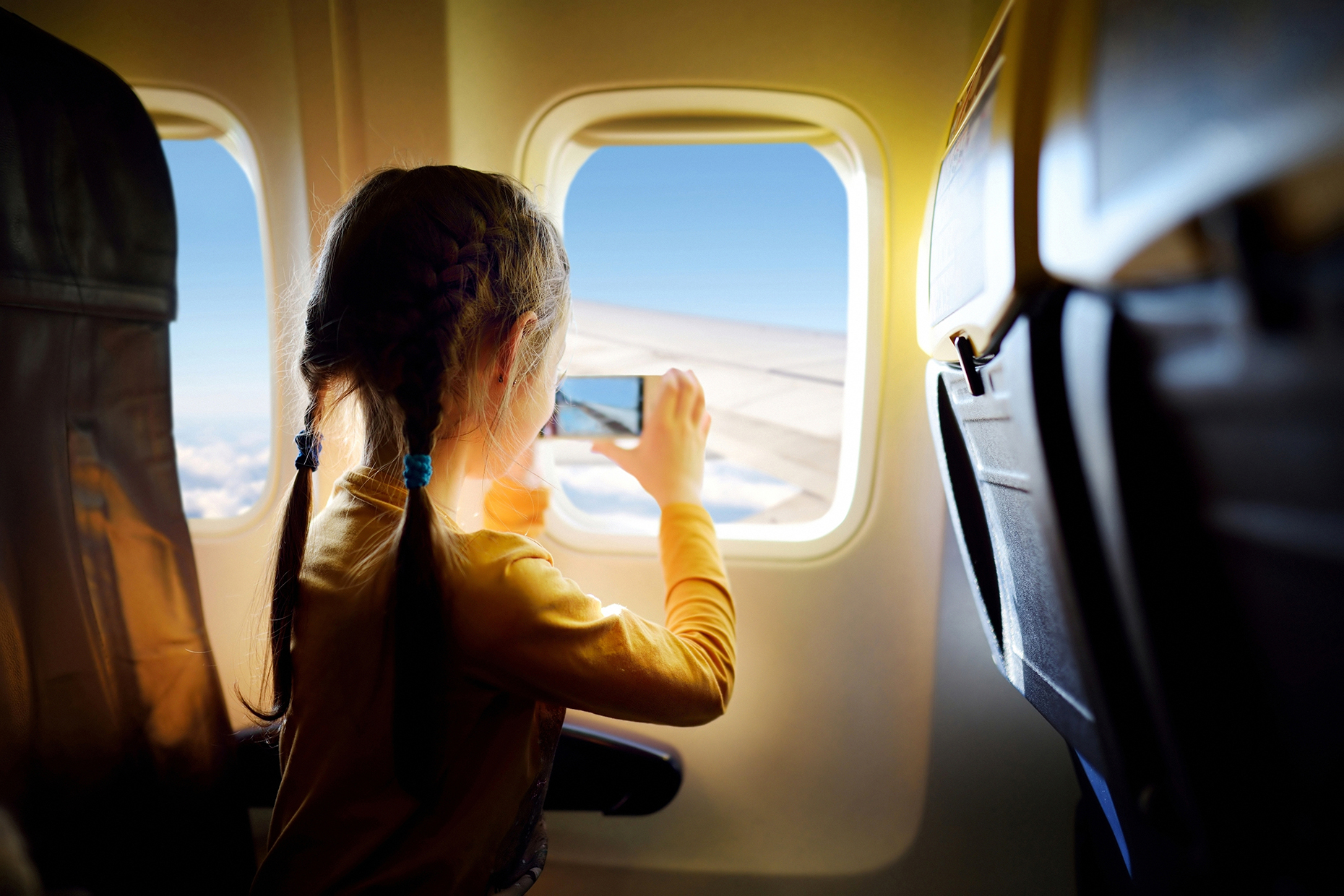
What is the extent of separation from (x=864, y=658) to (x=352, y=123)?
1.46 meters

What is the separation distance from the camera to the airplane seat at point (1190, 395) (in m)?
0.27

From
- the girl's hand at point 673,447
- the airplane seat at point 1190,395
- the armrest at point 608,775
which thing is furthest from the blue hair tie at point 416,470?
the armrest at point 608,775

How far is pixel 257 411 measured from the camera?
4.74ft

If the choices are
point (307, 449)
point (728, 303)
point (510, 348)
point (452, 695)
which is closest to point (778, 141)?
point (728, 303)

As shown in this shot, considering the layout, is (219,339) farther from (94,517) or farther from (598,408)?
(598,408)

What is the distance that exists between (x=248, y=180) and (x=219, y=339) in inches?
15.2

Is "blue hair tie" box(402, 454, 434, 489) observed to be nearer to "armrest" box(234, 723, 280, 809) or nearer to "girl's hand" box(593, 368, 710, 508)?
"girl's hand" box(593, 368, 710, 508)

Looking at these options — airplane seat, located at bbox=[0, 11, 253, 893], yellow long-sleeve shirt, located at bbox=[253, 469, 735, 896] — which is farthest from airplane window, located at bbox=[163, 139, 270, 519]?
yellow long-sleeve shirt, located at bbox=[253, 469, 735, 896]

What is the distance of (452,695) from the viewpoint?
0.70 m

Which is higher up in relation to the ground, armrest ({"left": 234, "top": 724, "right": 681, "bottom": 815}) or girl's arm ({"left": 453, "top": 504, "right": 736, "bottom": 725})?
girl's arm ({"left": 453, "top": 504, "right": 736, "bottom": 725})

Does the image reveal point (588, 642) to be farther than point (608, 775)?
No

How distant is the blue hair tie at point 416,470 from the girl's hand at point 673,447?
0.38 m

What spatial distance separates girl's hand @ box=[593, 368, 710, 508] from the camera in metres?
0.96

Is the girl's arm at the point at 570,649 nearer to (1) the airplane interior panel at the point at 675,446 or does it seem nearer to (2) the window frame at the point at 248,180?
(1) the airplane interior panel at the point at 675,446
